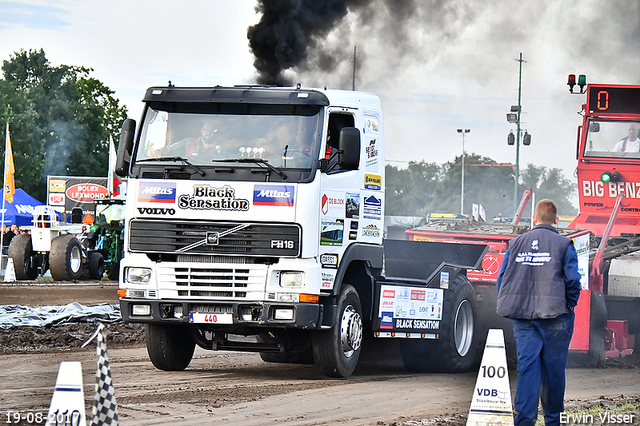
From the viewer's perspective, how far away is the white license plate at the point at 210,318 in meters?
10.1

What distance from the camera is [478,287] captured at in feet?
43.3

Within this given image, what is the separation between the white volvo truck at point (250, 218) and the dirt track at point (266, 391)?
57 cm

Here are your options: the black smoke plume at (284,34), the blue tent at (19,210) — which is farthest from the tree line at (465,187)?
the black smoke plume at (284,34)

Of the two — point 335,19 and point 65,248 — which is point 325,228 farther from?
point 65,248

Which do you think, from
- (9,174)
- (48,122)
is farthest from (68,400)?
(48,122)

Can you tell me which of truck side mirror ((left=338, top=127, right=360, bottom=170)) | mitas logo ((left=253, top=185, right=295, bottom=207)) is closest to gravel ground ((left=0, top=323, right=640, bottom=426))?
mitas logo ((left=253, top=185, right=295, bottom=207))

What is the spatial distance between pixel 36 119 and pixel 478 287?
191 ft

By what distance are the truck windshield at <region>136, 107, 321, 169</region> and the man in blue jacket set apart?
3.16 meters

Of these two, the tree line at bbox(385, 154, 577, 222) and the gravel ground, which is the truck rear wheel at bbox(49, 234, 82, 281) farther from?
the tree line at bbox(385, 154, 577, 222)

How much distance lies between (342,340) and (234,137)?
2558mm

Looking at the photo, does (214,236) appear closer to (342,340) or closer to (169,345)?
(169,345)

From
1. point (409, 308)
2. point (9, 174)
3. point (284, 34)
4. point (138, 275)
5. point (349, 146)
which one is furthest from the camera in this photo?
point (9, 174)

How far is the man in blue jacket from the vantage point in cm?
741

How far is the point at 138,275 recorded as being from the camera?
10.4 m
